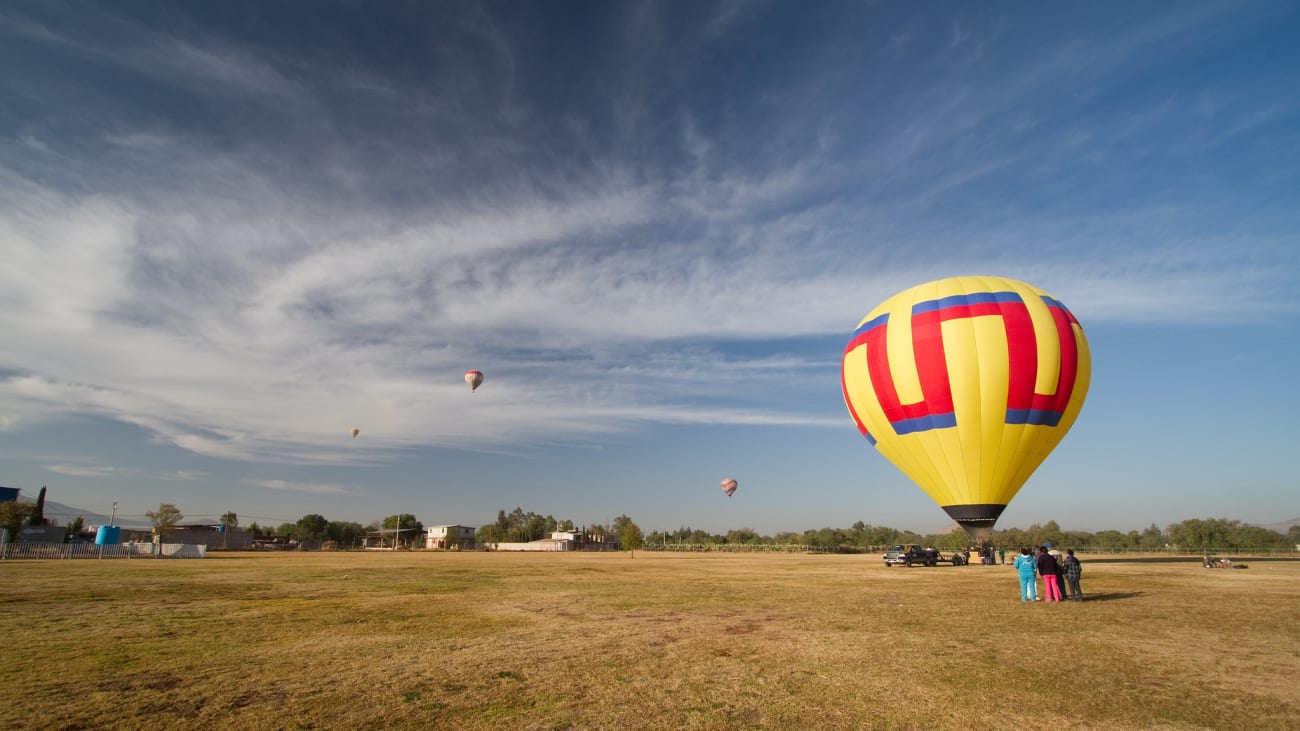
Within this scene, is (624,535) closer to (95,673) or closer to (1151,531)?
(95,673)

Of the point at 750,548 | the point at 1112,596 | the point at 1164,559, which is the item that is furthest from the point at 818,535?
the point at 1112,596

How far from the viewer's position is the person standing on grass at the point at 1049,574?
18281 millimetres

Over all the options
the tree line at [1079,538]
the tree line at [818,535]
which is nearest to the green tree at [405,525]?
the tree line at [818,535]

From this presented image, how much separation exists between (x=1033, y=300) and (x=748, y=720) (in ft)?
101

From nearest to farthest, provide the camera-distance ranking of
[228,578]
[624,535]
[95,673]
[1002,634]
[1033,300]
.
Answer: [95,673]
[1002,634]
[228,578]
[1033,300]
[624,535]

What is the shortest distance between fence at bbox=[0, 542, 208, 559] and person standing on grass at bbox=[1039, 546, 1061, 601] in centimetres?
7034

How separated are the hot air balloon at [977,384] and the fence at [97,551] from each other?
6676 centimetres

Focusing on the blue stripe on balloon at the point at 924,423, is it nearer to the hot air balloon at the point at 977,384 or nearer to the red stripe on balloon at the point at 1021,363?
the hot air balloon at the point at 977,384

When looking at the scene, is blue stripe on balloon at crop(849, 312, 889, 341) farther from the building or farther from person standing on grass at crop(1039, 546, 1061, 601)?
the building

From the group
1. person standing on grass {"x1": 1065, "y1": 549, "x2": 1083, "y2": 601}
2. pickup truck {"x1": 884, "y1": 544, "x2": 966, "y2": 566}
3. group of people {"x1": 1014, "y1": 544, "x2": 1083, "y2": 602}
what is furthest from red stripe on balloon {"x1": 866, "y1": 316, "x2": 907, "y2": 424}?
pickup truck {"x1": 884, "y1": 544, "x2": 966, "y2": 566}

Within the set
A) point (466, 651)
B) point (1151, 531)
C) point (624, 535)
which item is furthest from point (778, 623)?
point (1151, 531)

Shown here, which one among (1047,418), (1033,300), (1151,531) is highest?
(1033,300)

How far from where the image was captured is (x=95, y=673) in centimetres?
881

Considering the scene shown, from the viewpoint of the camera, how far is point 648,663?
970cm
